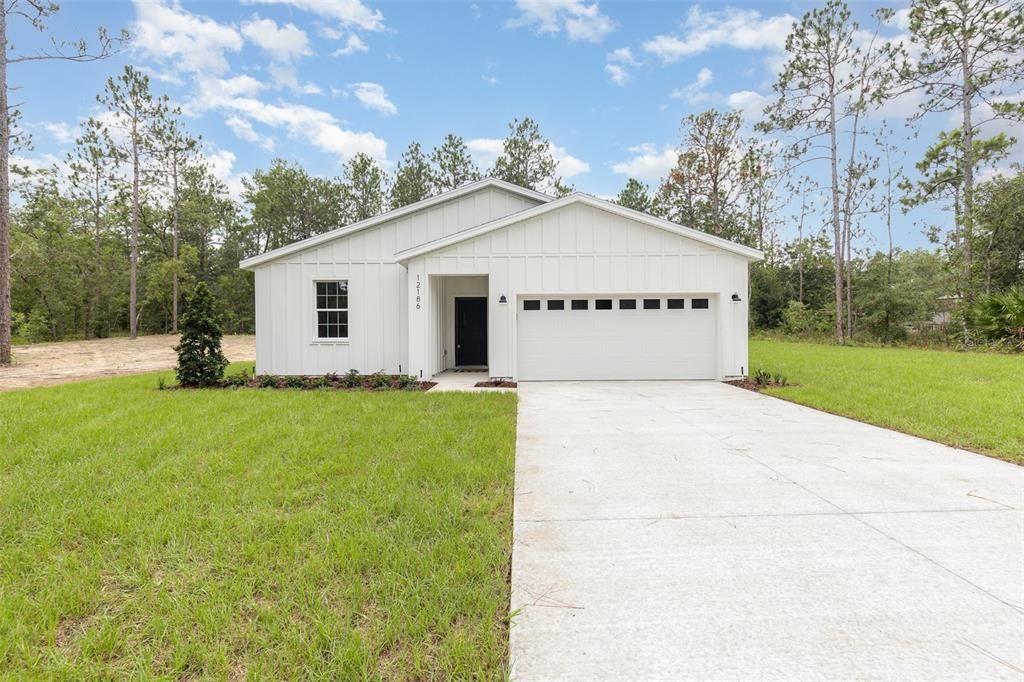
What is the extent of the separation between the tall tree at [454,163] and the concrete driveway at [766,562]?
1111 inches

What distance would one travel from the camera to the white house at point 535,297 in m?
10.5

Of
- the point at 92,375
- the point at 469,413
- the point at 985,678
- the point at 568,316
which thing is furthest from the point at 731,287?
the point at 92,375

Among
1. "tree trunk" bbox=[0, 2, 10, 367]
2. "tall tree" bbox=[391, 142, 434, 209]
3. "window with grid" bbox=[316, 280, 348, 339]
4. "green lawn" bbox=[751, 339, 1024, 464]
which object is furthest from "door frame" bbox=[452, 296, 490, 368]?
"tall tree" bbox=[391, 142, 434, 209]

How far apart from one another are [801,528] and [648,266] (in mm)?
8084

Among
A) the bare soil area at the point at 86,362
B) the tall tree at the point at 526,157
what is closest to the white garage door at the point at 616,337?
the bare soil area at the point at 86,362

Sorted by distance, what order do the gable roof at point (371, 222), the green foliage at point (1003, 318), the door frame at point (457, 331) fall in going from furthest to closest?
1. the green foliage at point (1003, 318)
2. the door frame at point (457, 331)
3. the gable roof at point (371, 222)

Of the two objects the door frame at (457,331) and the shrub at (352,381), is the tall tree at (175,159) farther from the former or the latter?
the shrub at (352,381)

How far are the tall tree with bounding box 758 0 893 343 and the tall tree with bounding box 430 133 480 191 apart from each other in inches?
657

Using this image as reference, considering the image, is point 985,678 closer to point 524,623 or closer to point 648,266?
point 524,623

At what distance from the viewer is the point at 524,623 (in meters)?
2.12

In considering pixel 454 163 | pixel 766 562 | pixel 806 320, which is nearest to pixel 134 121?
pixel 454 163

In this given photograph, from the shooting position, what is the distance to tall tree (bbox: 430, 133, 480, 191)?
3038 centimetres

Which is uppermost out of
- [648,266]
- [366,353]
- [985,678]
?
[648,266]

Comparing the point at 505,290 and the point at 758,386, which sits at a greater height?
the point at 505,290
